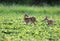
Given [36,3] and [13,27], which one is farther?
[36,3]

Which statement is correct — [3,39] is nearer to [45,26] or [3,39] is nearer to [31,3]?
[45,26]

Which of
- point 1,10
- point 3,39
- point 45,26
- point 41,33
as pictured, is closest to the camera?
point 3,39

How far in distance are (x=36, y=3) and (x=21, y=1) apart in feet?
3.87

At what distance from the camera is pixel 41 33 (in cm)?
727

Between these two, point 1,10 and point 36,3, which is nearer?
point 1,10

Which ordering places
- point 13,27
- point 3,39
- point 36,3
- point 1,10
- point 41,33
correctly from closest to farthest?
point 3,39 < point 41,33 < point 13,27 < point 1,10 < point 36,3

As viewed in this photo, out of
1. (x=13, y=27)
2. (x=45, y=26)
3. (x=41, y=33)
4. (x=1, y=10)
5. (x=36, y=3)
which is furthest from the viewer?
(x=36, y=3)

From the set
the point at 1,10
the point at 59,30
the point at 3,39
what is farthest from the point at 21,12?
the point at 3,39

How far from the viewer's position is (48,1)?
62.3 ft

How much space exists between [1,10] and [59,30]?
5.56 m

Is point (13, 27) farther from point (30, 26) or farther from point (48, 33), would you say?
point (48, 33)

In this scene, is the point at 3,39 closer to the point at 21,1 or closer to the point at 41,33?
the point at 41,33

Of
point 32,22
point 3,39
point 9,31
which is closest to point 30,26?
point 32,22

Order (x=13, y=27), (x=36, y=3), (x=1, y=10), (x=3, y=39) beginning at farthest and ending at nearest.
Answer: (x=36, y=3) < (x=1, y=10) < (x=13, y=27) < (x=3, y=39)
